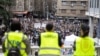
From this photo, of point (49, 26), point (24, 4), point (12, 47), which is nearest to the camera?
point (12, 47)

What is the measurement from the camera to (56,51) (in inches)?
279

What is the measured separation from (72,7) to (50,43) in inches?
3254

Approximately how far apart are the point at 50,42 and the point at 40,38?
21cm

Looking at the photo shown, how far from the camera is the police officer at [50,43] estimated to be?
708 centimetres

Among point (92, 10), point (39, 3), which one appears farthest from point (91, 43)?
point (39, 3)

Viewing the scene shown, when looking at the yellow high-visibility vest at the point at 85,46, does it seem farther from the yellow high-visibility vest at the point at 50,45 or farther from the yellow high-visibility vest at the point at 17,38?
the yellow high-visibility vest at the point at 17,38

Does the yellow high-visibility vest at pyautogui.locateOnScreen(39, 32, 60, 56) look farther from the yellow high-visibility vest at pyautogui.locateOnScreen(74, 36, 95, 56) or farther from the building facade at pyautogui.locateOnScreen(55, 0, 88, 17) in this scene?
the building facade at pyautogui.locateOnScreen(55, 0, 88, 17)

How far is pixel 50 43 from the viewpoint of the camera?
710 centimetres

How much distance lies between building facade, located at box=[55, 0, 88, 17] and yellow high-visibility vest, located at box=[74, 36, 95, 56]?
267 ft

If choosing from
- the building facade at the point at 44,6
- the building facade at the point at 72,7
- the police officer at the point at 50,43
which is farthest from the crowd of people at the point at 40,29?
→ the building facade at the point at 44,6

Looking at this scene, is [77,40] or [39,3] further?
[39,3]

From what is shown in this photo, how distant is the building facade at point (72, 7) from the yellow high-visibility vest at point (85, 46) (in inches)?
3201

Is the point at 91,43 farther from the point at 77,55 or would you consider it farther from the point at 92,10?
the point at 92,10

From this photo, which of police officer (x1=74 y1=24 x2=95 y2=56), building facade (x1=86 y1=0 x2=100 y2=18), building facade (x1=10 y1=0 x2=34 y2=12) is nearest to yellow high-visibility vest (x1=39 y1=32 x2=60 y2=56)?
police officer (x1=74 y1=24 x2=95 y2=56)
